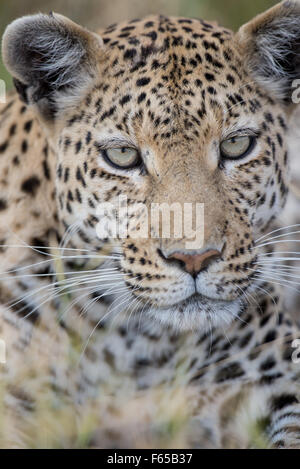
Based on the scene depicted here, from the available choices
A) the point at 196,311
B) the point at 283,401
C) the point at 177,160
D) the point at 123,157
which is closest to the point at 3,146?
the point at 123,157

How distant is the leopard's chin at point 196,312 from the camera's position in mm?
3893

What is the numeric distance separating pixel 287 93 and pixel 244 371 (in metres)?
1.53

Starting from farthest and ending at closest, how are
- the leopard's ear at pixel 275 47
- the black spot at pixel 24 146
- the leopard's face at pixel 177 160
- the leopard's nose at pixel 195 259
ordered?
the black spot at pixel 24 146 < the leopard's ear at pixel 275 47 < the leopard's face at pixel 177 160 < the leopard's nose at pixel 195 259

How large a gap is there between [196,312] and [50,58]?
4.68 ft

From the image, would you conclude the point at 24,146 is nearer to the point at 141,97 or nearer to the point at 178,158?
the point at 141,97

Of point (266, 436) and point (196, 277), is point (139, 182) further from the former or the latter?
point (266, 436)

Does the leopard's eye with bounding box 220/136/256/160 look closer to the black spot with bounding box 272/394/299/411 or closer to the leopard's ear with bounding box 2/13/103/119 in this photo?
the leopard's ear with bounding box 2/13/103/119

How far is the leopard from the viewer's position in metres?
3.93

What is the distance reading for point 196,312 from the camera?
3.93 meters

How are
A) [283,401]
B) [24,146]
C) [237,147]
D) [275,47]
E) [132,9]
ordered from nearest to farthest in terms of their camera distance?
[237,147] < [275,47] < [24,146] < [283,401] < [132,9]

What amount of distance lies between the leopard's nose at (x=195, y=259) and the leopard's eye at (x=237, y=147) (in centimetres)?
61

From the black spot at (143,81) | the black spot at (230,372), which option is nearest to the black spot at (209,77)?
the black spot at (143,81)

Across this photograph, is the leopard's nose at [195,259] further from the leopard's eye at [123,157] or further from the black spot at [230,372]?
the black spot at [230,372]

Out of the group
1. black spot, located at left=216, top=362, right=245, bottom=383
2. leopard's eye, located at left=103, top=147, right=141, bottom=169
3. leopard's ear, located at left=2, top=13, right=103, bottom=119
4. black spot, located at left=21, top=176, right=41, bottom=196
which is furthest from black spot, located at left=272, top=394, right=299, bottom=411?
leopard's ear, located at left=2, top=13, right=103, bottom=119
